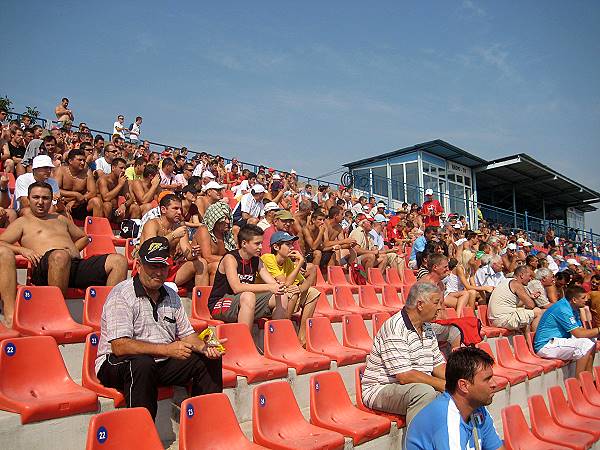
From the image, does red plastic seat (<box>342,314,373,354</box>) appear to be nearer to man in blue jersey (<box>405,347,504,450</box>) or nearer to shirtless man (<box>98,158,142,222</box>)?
man in blue jersey (<box>405,347,504,450</box>)

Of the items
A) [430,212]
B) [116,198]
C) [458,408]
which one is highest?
[430,212]

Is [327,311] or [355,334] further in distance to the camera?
[327,311]

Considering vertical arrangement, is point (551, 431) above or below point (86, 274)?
below

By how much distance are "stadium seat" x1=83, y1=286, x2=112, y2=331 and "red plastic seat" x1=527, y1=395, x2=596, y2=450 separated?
363 cm

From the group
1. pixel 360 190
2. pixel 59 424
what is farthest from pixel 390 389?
pixel 360 190

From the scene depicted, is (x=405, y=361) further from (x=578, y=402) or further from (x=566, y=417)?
(x=578, y=402)

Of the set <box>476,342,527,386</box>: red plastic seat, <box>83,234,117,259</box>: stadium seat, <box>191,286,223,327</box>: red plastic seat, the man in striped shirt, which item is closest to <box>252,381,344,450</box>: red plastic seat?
the man in striped shirt

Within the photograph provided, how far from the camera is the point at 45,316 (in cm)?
379

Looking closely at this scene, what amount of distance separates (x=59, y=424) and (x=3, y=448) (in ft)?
0.92

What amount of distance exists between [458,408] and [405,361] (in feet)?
3.74

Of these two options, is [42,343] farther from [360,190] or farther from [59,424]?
[360,190]

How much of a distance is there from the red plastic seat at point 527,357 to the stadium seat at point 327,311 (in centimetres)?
224

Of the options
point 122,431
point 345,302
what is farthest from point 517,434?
point 122,431

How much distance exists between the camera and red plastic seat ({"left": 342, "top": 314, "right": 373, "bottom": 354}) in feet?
17.5
